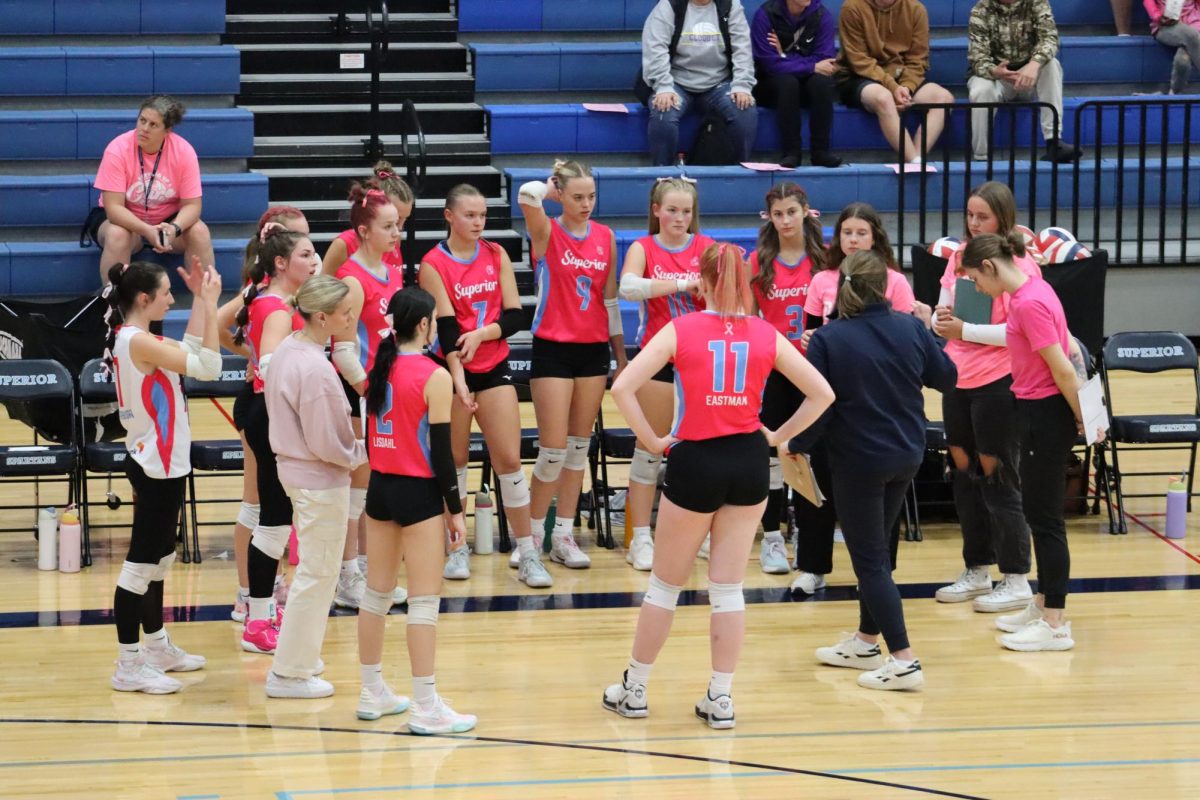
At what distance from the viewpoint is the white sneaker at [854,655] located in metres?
5.93

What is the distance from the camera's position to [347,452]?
17.4 feet

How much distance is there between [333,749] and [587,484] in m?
3.72

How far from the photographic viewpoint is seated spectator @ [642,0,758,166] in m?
10.6

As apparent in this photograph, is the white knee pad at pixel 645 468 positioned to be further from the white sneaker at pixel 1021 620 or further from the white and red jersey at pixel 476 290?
the white sneaker at pixel 1021 620

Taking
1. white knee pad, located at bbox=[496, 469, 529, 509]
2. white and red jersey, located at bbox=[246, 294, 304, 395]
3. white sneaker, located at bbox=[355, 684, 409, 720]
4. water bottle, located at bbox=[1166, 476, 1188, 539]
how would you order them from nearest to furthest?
white sneaker, located at bbox=[355, 684, 409, 720] → white and red jersey, located at bbox=[246, 294, 304, 395] → white knee pad, located at bbox=[496, 469, 529, 509] → water bottle, located at bbox=[1166, 476, 1188, 539]

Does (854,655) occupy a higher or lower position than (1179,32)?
lower

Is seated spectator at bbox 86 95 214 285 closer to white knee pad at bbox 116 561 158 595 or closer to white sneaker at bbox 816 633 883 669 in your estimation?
white knee pad at bbox 116 561 158 595

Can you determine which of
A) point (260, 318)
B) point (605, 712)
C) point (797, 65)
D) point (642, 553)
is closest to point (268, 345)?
point (260, 318)

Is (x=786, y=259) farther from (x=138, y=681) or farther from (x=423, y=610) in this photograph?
(x=138, y=681)

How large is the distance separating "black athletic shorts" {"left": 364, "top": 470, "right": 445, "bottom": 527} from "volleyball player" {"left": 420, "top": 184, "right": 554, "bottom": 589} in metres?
1.46

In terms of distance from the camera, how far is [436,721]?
5.21m

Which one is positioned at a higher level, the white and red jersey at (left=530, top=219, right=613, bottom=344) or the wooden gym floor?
the white and red jersey at (left=530, top=219, right=613, bottom=344)

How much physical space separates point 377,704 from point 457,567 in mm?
1722

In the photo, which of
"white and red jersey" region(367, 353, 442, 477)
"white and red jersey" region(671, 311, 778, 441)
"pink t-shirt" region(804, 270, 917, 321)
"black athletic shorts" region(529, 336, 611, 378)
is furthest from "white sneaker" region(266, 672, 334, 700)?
"pink t-shirt" region(804, 270, 917, 321)
